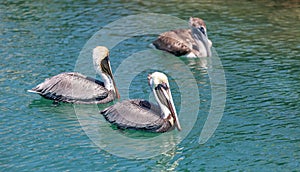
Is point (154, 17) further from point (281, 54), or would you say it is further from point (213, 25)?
point (281, 54)

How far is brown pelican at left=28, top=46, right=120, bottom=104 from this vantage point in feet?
35.2

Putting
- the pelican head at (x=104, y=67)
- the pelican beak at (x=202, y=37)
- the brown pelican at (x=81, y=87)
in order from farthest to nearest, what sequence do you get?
the pelican beak at (x=202, y=37), the pelican head at (x=104, y=67), the brown pelican at (x=81, y=87)

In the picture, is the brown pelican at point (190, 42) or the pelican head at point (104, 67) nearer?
the pelican head at point (104, 67)

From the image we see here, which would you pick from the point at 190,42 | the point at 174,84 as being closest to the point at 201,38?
the point at 190,42

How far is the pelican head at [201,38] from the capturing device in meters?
13.3

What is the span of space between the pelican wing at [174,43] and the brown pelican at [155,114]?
391 cm

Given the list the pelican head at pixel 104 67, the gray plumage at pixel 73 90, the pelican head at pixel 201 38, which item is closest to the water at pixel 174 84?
the gray plumage at pixel 73 90

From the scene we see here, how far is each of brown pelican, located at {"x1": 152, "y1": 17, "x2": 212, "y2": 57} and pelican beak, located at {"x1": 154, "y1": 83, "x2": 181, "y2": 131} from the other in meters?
3.80

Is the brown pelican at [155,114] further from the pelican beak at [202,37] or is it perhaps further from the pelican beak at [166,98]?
the pelican beak at [202,37]

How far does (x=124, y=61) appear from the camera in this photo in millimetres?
12750

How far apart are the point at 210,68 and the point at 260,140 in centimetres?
356

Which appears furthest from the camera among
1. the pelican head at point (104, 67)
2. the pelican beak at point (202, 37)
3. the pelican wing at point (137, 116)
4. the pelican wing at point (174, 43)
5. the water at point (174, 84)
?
the pelican wing at point (174, 43)

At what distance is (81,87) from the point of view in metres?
10.8

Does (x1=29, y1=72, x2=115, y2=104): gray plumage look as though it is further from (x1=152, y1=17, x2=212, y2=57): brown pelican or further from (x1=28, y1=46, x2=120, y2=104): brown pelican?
(x1=152, y1=17, x2=212, y2=57): brown pelican
